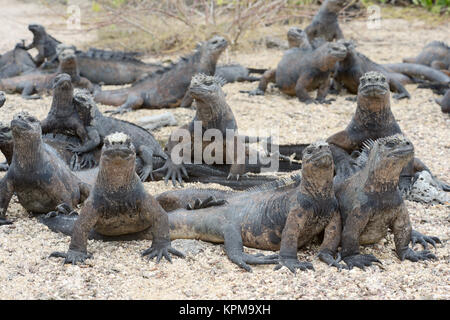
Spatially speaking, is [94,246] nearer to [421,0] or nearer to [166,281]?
[166,281]

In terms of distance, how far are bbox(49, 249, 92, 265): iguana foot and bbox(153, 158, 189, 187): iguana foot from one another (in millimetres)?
1845

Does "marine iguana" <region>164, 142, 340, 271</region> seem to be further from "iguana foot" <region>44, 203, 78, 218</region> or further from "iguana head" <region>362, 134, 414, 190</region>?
"iguana foot" <region>44, 203, 78, 218</region>

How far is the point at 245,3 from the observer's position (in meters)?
10.5

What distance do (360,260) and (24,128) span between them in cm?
246

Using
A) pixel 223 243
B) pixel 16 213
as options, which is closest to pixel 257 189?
pixel 223 243

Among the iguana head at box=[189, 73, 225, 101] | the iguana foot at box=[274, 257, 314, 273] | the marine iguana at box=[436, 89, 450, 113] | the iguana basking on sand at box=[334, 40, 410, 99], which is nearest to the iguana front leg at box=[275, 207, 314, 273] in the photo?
the iguana foot at box=[274, 257, 314, 273]

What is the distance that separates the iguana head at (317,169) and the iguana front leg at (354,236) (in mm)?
233

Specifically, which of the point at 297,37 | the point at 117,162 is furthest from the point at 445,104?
the point at 117,162

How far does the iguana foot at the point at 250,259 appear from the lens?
408 cm

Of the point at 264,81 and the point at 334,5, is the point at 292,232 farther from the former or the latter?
the point at 334,5

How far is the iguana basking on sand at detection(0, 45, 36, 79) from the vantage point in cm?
970

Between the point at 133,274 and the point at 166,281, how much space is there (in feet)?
0.72

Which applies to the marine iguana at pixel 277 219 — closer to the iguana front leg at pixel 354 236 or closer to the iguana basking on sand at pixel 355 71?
the iguana front leg at pixel 354 236

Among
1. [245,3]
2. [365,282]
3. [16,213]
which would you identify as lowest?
[16,213]
